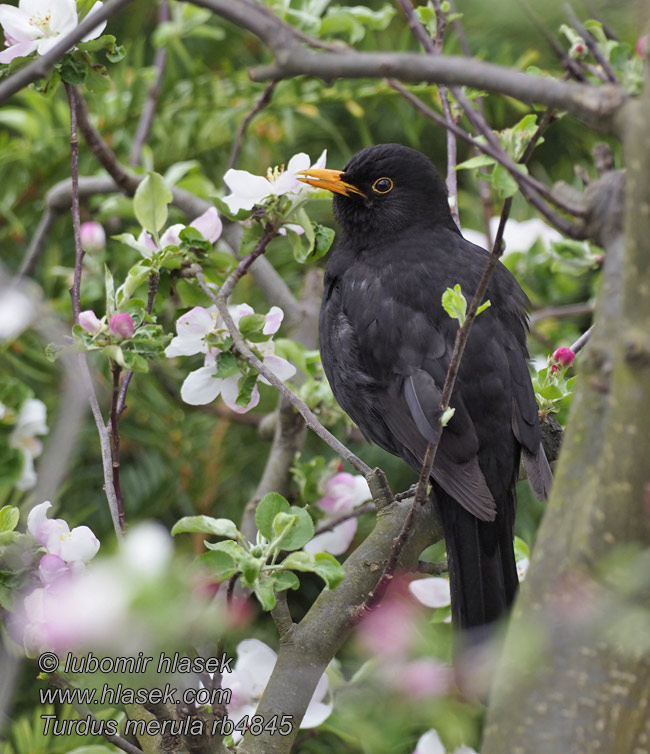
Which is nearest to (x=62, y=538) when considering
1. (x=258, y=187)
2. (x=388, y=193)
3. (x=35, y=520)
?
(x=35, y=520)

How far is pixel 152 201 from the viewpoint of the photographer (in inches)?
66.5

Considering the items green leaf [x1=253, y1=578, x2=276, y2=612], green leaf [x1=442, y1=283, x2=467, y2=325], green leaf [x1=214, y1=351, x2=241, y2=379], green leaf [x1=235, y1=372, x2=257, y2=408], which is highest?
green leaf [x1=214, y1=351, x2=241, y2=379]

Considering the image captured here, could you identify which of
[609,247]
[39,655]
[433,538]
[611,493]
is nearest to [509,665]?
[611,493]

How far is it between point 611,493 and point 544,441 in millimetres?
1148

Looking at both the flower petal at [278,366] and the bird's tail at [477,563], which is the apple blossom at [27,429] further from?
the bird's tail at [477,563]

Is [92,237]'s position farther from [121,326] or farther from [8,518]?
[8,518]

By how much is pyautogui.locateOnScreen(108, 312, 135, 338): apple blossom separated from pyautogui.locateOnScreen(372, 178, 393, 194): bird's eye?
3.45 ft

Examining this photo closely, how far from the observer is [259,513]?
1388 mm

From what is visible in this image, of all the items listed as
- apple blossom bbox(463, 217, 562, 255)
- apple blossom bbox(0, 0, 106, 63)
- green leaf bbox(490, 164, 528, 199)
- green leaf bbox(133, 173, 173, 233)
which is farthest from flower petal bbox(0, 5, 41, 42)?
apple blossom bbox(463, 217, 562, 255)

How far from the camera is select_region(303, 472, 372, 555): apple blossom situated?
2033 mm

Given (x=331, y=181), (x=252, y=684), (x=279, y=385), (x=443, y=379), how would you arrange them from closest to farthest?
(x=279, y=385) < (x=252, y=684) < (x=443, y=379) < (x=331, y=181)

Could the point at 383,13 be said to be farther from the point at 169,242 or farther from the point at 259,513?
the point at 259,513

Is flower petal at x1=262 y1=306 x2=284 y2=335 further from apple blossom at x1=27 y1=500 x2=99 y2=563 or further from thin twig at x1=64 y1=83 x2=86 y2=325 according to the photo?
apple blossom at x1=27 y1=500 x2=99 y2=563

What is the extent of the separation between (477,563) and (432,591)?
0.16 meters
